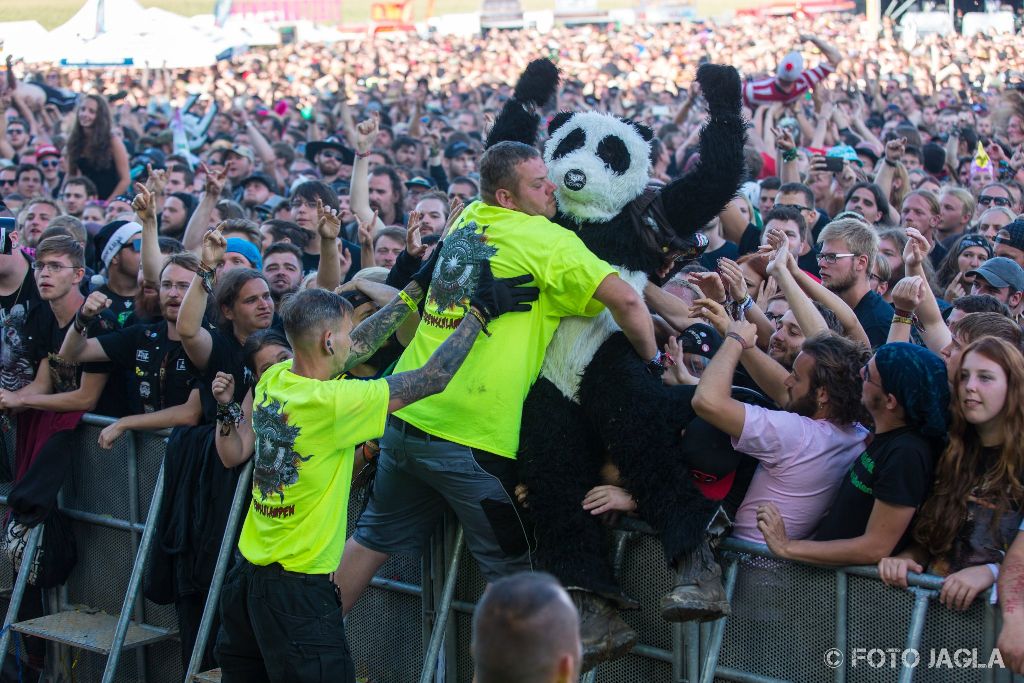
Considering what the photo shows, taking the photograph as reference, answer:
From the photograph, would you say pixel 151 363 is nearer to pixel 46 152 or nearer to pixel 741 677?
pixel 741 677

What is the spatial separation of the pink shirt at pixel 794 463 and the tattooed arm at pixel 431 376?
36.2 inches

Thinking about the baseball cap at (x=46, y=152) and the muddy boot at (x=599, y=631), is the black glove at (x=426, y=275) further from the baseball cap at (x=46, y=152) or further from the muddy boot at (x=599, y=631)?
the baseball cap at (x=46, y=152)

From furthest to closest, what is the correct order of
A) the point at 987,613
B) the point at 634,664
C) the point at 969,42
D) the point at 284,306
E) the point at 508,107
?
the point at 969,42 → the point at 508,107 → the point at 634,664 → the point at 284,306 → the point at 987,613

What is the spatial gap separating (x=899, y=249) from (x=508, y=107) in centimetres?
252

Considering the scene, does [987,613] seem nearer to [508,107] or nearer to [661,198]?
[661,198]

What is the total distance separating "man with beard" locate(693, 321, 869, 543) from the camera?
12.5 ft

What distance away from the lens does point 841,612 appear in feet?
11.9

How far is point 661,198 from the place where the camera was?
4.26 meters

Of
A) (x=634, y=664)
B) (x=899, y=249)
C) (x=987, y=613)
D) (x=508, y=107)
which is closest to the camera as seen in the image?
(x=987, y=613)

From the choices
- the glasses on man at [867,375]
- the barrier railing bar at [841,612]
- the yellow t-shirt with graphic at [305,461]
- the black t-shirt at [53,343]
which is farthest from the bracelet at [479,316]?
the black t-shirt at [53,343]

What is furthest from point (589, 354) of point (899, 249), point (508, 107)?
point (899, 249)

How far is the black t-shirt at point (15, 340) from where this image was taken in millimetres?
6059

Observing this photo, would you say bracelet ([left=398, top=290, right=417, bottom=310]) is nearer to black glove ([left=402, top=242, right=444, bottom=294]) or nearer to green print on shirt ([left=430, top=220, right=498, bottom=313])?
black glove ([left=402, top=242, right=444, bottom=294])

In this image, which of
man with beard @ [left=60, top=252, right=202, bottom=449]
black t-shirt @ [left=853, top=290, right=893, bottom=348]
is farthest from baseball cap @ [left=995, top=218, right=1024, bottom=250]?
man with beard @ [left=60, top=252, right=202, bottom=449]
